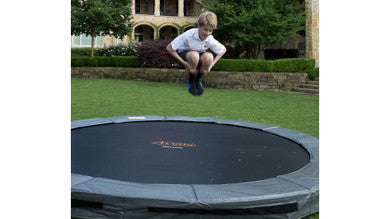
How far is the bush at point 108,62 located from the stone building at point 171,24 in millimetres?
2381

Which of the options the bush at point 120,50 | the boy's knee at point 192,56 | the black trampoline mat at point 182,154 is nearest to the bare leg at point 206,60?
the boy's knee at point 192,56

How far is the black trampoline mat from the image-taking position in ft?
7.80

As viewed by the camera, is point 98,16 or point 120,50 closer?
point 98,16

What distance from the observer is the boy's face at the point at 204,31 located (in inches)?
120

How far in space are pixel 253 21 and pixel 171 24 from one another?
28.1ft

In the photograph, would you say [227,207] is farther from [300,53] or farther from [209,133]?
[300,53]

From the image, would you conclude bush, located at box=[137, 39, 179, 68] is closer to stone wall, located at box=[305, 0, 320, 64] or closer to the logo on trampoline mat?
stone wall, located at box=[305, 0, 320, 64]

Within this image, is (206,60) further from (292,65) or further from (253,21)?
(253,21)

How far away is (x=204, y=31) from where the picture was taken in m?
3.10

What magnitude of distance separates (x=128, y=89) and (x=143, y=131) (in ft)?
16.3

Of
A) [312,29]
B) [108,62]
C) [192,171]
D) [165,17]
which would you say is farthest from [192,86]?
[165,17]

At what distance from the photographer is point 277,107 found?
649 centimetres

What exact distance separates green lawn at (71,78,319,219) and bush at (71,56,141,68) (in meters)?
1.99

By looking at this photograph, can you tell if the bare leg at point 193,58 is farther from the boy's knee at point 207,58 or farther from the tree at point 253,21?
the tree at point 253,21
